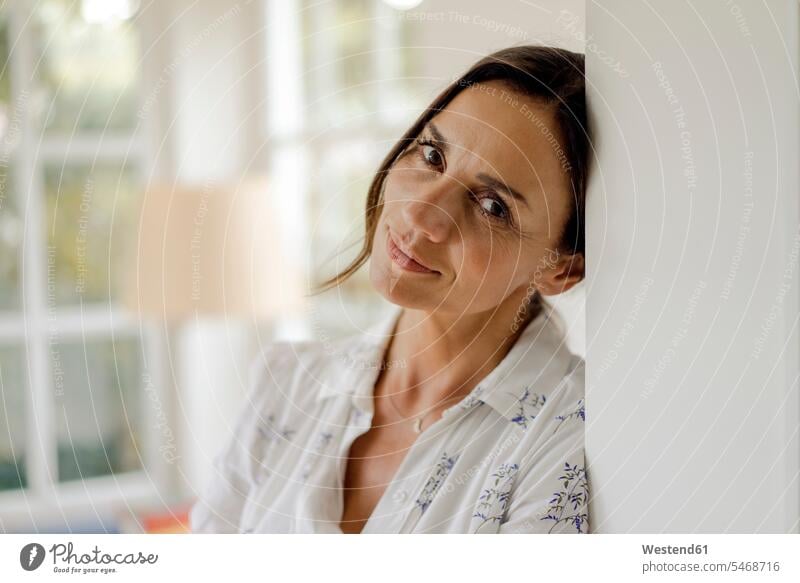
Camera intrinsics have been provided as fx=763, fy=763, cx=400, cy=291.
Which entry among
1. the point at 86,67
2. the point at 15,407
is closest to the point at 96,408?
the point at 15,407

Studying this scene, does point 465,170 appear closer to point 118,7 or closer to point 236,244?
point 236,244

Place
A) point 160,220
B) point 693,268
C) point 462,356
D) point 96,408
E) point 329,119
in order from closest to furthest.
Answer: point 693,268 < point 462,356 < point 160,220 < point 329,119 < point 96,408

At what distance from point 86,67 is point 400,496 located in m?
1.18

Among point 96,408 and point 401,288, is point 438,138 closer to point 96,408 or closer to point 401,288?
point 401,288

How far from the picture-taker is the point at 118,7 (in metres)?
1.18

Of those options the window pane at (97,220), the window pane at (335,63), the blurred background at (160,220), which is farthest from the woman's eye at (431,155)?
the window pane at (97,220)

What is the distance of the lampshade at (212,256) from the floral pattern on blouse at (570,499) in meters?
0.75

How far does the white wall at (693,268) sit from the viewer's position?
36 cm

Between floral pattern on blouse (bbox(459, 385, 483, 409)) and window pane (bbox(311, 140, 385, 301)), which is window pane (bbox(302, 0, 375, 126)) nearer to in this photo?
window pane (bbox(311, 140, 385, 301))

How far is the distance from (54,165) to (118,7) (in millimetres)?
313

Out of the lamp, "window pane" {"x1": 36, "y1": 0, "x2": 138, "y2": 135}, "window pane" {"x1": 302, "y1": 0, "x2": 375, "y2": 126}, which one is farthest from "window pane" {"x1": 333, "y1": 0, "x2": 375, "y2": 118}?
"window pane" {"x1": 36, "y1": 0, "x2": 138, "y2": 135}

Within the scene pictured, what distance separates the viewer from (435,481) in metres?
0.48
